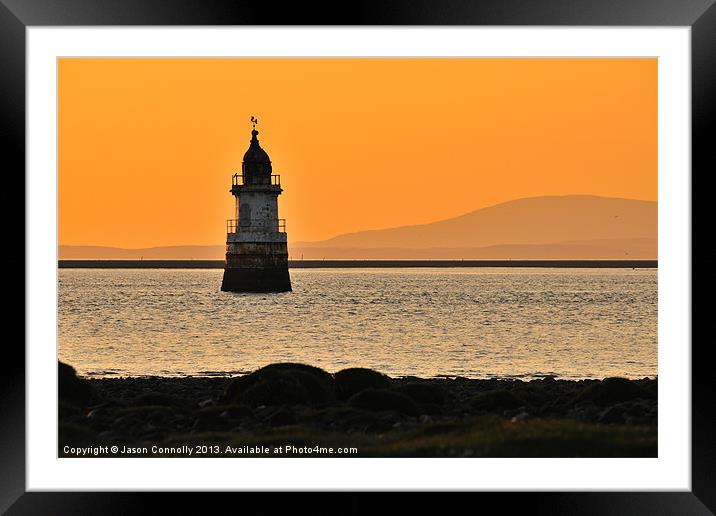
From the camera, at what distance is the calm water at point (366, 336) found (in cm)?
3959

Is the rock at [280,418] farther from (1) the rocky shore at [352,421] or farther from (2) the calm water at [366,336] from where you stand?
(2) the calm water at [366,336]

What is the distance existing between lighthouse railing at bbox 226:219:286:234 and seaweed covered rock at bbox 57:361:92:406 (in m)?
46.6

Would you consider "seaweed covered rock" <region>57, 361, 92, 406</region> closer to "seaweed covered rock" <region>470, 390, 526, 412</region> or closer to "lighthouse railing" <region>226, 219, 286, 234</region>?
"seaweed covered rock" <region>470, 390, 526, 412</region>

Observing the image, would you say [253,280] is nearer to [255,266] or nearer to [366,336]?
[255,266]

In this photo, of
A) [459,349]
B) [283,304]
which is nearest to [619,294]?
[283,304]

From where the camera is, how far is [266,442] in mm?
11117

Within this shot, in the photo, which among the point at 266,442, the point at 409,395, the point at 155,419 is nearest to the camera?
the point at 266,442

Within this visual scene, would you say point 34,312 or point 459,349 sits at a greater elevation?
point 34,312

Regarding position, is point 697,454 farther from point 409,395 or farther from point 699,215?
point 409,395

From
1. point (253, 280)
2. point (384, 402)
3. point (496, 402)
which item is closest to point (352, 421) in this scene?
point (384, 402)

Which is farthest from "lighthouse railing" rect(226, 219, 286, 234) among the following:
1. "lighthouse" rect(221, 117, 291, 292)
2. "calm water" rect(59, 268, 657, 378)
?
"calm water" rect(59, 268, 657, 378)

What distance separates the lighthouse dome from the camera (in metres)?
61.7
